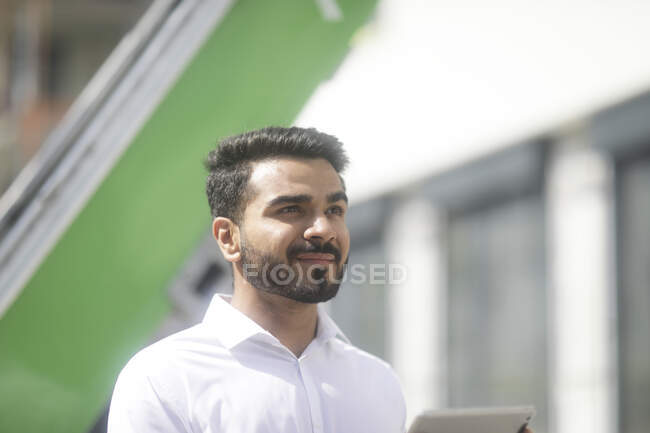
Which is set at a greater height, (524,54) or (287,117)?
(524,54)

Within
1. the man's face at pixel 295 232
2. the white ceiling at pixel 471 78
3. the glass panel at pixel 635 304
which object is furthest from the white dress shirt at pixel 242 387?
the glass panel at pixel 635 304

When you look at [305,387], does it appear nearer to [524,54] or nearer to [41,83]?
[524,54]

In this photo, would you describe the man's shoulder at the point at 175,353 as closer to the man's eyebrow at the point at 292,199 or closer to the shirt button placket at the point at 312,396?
the shirt button placket at the point at 312,396

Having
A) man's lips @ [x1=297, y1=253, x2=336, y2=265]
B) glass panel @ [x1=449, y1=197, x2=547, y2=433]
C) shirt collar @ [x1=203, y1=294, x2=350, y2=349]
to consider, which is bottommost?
shirt collar @ [x1=203, y1=294, x2=350, y2=349]

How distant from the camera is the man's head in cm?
209

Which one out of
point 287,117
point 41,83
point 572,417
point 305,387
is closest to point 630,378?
point 572,417

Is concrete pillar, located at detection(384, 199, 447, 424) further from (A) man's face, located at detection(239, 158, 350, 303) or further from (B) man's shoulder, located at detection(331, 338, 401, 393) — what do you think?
(A) man's face, located at detection(239, 158, 350, 303)

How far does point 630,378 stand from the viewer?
5977 millimetres

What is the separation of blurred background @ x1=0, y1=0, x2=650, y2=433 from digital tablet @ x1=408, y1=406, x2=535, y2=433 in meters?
0.70

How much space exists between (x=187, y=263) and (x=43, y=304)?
37 cm

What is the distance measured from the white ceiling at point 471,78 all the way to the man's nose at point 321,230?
3.37 meters

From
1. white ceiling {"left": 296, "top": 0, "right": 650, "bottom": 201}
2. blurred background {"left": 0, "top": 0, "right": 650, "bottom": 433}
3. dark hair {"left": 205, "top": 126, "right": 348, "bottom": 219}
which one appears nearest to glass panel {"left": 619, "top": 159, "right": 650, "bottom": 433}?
blurred background {"left": 0, "top": 0, "right": 650, "bottom": 433}

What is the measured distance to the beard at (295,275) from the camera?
2090 millimetres

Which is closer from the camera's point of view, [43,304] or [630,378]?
[43,304]
